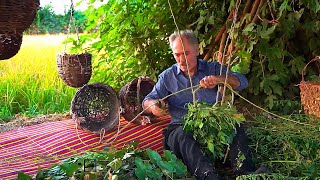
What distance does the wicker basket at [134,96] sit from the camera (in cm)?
384

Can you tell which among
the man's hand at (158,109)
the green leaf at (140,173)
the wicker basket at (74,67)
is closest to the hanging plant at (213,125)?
the man's hand at (158,109)

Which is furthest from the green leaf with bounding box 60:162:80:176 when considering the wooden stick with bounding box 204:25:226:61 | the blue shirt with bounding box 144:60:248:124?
the wooden stick with bounding box 204:25:226:61

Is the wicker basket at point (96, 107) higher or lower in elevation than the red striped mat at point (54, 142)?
higher

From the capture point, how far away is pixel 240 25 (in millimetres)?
4289

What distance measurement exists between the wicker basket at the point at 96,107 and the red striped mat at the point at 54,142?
8 centimetres

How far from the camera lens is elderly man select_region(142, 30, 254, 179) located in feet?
8.35

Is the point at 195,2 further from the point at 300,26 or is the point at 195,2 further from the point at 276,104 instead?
the point at 276,104

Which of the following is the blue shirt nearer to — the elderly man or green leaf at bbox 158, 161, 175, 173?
the elderly man

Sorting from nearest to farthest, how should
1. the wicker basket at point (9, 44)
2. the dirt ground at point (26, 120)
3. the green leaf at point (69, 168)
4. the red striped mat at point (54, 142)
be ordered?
1. the wicker basket at point (9, 44)
2. the green leaf at point (69, 168)
3. the red striped mat at point (54, 142)
4. the dirt ground at point (26, 120)

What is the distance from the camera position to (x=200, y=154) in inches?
99.8

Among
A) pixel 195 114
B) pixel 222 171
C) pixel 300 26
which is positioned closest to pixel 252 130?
pixel 222 171

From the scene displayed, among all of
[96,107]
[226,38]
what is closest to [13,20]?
[96,107]

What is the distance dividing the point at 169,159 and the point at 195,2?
277 cm

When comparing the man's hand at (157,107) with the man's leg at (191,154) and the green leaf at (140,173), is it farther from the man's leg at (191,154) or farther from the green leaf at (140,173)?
the green leaf at (140,173)
